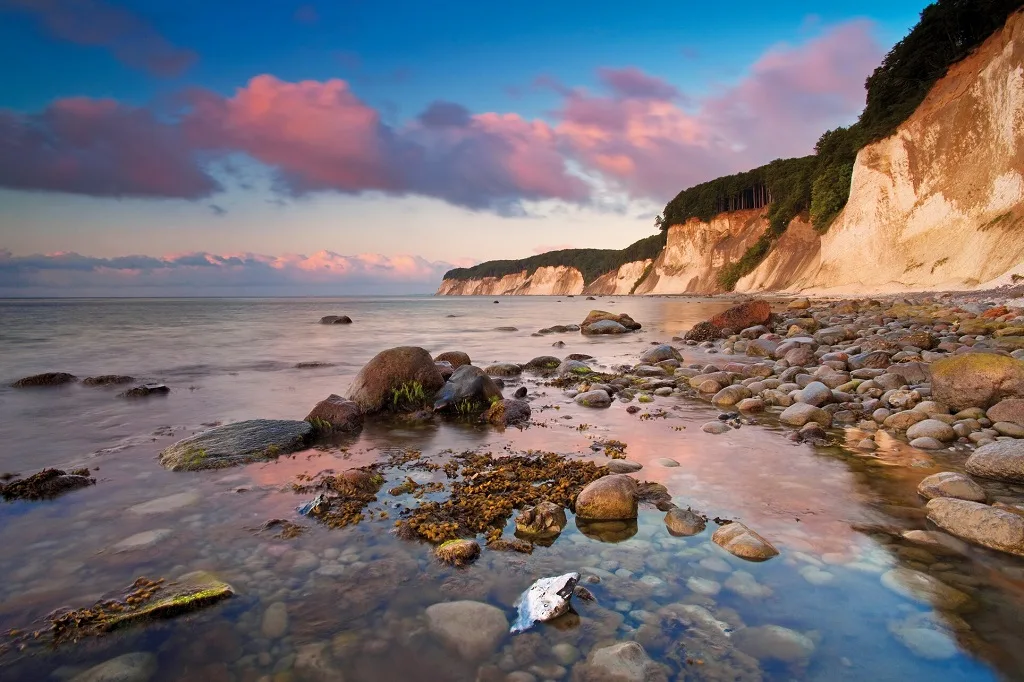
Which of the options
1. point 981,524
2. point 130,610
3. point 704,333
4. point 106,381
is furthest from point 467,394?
point 704,333

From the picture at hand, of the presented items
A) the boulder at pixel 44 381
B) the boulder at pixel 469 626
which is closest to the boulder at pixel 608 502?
the boulder at pixel 469 626

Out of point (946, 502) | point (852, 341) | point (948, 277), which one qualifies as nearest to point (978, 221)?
point (948, 277)

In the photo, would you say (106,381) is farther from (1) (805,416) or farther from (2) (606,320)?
(2) (606,320)

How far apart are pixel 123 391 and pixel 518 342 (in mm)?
12582

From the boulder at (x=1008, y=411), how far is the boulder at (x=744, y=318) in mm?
12126

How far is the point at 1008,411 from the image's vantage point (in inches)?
239

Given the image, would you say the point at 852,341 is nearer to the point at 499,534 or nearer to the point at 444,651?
the point at 499,534

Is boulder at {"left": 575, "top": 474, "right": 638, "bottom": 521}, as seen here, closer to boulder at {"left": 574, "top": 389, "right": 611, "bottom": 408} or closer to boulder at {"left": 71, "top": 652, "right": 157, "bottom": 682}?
boulder at {"left": 71, "top": 652, "right": 157, "bottom": 682}

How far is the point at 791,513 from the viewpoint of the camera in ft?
13.9

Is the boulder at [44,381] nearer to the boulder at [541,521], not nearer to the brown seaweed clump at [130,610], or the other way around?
the brown seaweed clump at [130,610]

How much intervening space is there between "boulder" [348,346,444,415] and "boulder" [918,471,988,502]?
6.04 meters

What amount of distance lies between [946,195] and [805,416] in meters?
34.8

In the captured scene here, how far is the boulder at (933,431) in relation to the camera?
19.5ft

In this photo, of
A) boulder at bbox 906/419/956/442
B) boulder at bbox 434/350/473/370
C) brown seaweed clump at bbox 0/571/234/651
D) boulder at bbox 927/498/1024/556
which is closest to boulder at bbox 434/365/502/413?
boulder at bbox 434/350/473/370
